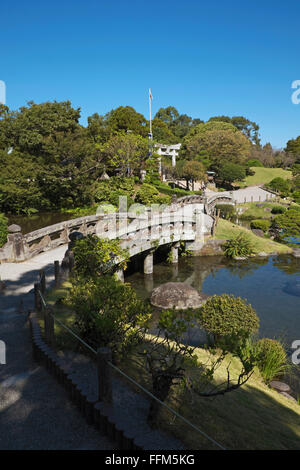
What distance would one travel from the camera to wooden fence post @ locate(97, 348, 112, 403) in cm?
518

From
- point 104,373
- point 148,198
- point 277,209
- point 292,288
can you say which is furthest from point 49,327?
point 277,209

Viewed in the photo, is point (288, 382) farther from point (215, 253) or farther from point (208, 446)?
point (215, 253)

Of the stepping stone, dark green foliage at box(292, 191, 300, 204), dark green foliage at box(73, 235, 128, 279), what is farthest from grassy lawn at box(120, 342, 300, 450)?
dark green foliage at box(292, 191, 300, 204)

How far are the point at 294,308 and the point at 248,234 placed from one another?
13021 millimetres

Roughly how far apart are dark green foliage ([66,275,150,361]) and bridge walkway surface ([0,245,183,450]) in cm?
61

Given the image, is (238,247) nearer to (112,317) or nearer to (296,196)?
(112,317)

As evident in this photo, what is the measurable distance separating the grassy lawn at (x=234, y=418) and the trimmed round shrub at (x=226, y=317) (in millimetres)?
2735

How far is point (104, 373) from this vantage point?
17.1 ft

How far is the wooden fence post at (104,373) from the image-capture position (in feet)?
17.0

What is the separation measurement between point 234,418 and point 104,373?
9.84 feet

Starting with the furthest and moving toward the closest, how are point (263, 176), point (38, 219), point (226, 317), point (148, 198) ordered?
point (263, 176)
point (148, 198)
point (38, 219)
point (226, 317)

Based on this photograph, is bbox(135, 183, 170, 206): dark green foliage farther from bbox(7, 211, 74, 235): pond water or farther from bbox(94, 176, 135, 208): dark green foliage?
bbox(7, 211, 74, 235): pond water
